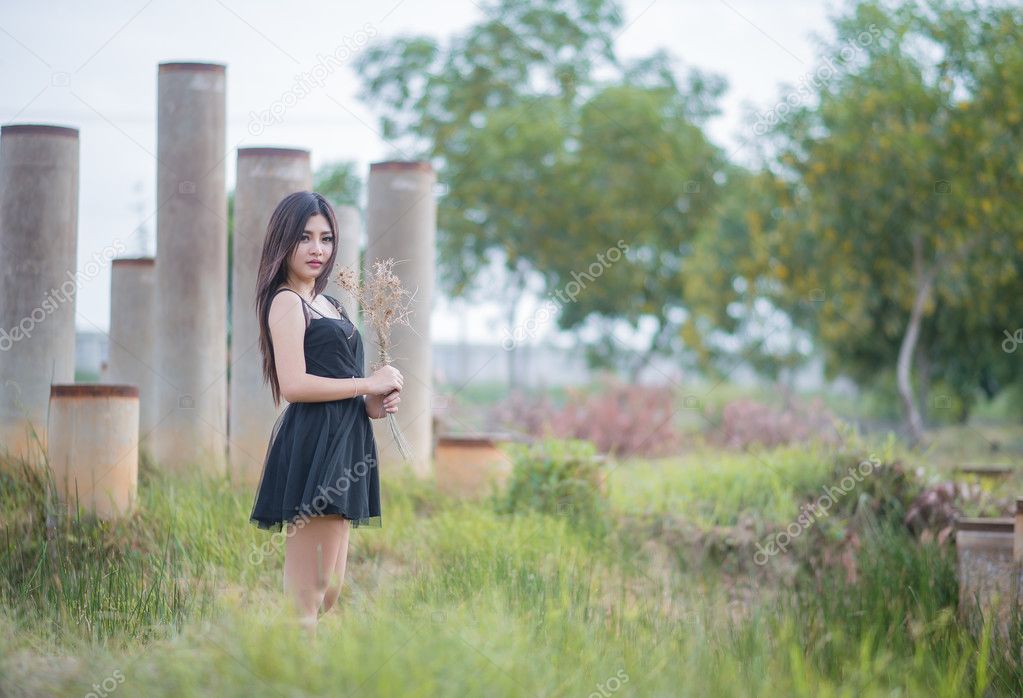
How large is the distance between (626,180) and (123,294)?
15.6 meters

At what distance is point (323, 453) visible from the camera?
3.92m

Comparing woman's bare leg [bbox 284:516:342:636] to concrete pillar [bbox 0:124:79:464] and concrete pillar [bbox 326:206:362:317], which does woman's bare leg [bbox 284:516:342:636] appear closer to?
concrete pillar [bbox 0:124:79:464]

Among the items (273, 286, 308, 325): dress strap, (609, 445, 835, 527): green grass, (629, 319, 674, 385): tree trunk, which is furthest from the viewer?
(629, 319, 674, 385): tree trunk

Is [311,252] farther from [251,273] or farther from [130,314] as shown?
[130,314]

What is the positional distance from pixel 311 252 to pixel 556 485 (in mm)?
3766

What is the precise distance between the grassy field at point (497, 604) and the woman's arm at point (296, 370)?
0.79m

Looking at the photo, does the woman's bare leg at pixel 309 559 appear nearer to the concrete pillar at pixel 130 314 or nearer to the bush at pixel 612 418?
the concrete pillar at pixel 130 314

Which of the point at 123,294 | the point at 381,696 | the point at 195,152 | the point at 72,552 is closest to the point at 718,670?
the point at 381,696

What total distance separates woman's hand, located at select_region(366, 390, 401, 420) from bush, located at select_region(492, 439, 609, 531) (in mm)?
3322

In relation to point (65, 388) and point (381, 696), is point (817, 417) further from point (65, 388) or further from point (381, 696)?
point (381, 696)

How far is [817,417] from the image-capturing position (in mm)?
13781

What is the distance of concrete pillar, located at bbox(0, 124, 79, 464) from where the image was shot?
6246 mm

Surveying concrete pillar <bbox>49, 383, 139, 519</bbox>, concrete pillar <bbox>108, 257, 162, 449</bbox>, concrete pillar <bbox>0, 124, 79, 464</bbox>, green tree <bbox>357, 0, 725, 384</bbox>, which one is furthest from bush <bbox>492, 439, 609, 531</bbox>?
green tree <bbox>357, 0, 725, 384</bbox>

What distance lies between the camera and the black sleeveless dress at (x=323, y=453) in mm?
3854
